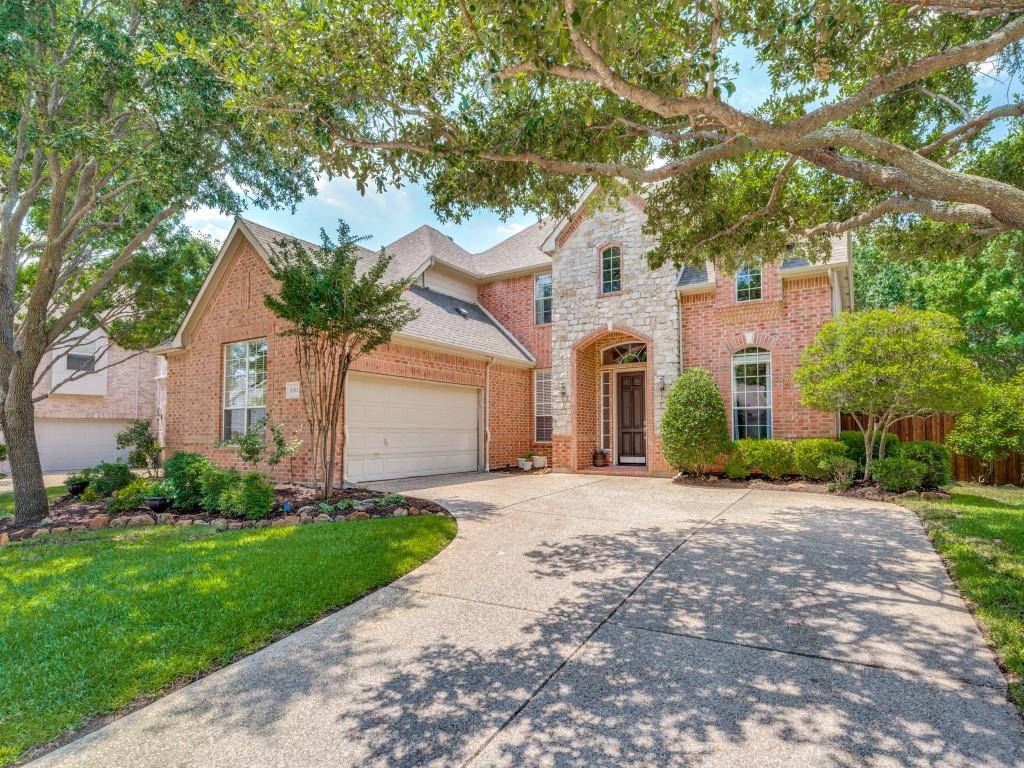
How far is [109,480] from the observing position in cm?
951

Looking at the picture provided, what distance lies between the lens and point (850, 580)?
4871 mm

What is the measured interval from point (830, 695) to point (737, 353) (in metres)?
10.6

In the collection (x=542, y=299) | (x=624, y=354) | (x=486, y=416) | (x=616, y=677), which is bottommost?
(x=616, y=677)

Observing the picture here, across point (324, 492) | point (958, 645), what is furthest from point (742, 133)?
point (324, 492)

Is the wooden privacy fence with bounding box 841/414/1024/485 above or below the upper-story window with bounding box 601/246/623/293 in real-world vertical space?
below

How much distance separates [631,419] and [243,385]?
9943mm

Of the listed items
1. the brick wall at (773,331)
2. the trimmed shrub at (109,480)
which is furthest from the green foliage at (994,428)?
the trimmed shrub at (109,480)

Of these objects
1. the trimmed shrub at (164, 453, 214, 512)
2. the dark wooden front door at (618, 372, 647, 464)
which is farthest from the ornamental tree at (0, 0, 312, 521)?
the dark wooden front door at (618, 372, 647, 464)

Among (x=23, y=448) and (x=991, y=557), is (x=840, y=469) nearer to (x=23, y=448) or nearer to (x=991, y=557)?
(x=991, y=557)

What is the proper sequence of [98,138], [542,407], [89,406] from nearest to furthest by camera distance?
[98,138], [542,407], [89,406]

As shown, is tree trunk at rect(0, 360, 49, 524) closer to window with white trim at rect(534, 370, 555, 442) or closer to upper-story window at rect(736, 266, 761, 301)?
window with white trim at rect(534, 370, 555, 442)

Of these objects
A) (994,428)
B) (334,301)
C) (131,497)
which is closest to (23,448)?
(131,497)

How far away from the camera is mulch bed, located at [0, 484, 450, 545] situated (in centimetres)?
725

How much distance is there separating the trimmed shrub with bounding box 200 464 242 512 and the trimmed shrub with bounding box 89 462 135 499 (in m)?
2.70
